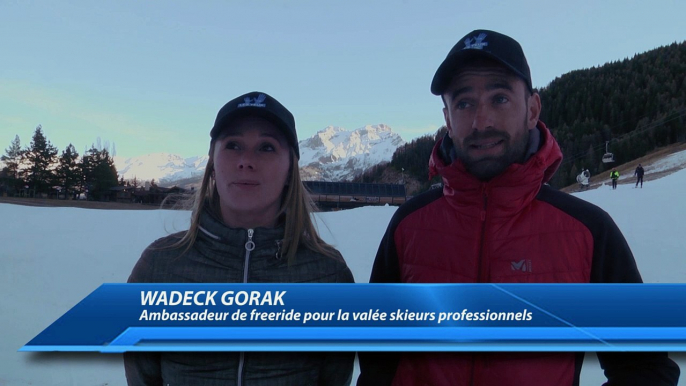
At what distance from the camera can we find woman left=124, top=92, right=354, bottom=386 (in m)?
1.62

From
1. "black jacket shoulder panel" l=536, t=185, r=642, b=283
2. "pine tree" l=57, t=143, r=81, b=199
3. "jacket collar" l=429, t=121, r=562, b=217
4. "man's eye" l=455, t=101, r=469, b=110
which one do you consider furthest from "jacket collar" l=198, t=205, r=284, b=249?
"pine tree" l=57, t=143, r=81, b=199

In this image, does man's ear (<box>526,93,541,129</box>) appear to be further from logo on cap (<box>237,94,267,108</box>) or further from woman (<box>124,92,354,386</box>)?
logo on cap (<box>237,94,267,108</box>)

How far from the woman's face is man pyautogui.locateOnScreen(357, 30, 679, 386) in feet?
2.30

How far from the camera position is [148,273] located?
1687 millimetres

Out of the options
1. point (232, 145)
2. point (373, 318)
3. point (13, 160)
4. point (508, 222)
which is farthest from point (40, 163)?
point (508, 222)

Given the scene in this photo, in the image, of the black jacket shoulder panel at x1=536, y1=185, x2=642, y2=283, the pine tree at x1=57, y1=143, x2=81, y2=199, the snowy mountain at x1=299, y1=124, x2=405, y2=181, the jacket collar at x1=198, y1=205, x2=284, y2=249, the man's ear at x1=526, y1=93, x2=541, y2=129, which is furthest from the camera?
the pine tree at x1=57, y1=143, x2=81, y2=199

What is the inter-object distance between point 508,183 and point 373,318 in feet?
2.51

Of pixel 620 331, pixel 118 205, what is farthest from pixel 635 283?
pixel 118 205

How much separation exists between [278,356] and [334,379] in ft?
0.90

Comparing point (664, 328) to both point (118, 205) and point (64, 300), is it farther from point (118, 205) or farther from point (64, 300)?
point (118, 205)

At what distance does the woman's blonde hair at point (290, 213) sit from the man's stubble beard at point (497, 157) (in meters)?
0.73

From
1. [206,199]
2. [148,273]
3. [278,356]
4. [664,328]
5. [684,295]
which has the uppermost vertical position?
[206,199]


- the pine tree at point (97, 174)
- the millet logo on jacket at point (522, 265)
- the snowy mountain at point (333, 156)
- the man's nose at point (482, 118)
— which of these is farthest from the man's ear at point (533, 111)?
the pine tree at point (97, 174)

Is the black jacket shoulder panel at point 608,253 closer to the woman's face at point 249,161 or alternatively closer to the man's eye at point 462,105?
the man's eye at point 462,105
